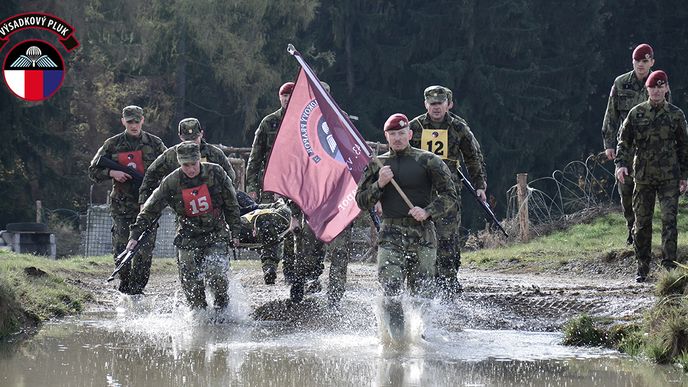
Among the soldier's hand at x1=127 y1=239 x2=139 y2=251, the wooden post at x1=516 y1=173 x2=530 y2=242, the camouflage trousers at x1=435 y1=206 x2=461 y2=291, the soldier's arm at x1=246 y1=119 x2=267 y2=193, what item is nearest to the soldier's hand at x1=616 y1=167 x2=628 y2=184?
the camouflage trousers at x1=435 y1=206 x2=461 y2=291

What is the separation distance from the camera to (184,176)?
14422 millimetres

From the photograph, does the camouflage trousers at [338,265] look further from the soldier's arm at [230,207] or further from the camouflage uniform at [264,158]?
the camouflage uniform at [264,158]

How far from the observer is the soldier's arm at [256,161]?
16.1 metres

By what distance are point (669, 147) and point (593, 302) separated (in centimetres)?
205

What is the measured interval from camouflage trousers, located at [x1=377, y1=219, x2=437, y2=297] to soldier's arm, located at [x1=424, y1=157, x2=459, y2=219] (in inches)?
10.2

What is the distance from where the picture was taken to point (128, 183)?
16.4 metres

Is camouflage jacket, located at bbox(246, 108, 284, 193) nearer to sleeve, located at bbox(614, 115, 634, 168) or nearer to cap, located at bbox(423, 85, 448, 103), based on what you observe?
cap, located at bbox(423, 85, 448, 103)

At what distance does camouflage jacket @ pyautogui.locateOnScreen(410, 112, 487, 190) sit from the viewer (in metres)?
14.6

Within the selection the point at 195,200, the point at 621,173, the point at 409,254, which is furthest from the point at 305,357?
the point at 621,173

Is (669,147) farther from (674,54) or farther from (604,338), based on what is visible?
(674,54)

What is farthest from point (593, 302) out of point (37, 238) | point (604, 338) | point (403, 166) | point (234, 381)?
point (37, 238)

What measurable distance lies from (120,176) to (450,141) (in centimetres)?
397

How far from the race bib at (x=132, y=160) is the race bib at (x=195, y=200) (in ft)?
7.23

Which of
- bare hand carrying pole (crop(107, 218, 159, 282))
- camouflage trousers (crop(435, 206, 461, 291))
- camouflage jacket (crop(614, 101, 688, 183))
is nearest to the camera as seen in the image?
camouflage trousers (crop(435, 206, 461, 291))
